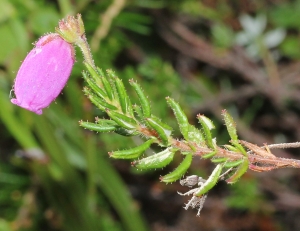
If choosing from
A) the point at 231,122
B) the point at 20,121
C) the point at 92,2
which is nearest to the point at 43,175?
the point at 20,121

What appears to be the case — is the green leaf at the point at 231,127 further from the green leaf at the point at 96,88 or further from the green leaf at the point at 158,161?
the green leaf at the point at 96,88

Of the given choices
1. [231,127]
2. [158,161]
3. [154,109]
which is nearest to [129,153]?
[158,161]

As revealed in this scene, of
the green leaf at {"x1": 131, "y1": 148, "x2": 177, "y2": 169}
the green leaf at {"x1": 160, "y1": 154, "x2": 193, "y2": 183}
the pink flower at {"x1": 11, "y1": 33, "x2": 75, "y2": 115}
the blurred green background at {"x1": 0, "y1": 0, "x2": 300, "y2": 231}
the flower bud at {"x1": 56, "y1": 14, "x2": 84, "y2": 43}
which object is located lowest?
the blurred green background at {"x1": 0, "y1": 0, "x2": 300, "y2": 231}

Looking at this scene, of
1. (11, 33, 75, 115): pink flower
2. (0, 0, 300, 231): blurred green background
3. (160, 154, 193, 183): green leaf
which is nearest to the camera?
(160, 154, 193, 183): green leaf

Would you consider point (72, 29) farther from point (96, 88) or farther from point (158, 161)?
point (158, 161)

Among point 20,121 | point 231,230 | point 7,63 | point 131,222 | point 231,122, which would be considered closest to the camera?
point 231,122

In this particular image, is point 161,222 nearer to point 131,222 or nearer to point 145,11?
point 131,222

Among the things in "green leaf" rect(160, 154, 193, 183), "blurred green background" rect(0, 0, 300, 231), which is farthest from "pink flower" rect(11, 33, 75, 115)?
"blurred green background" rect(0, 0, 300, 231)

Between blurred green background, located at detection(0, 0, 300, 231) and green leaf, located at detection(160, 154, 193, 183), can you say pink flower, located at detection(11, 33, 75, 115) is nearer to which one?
green leaf, located at detection(160, 154, 193, 183)
